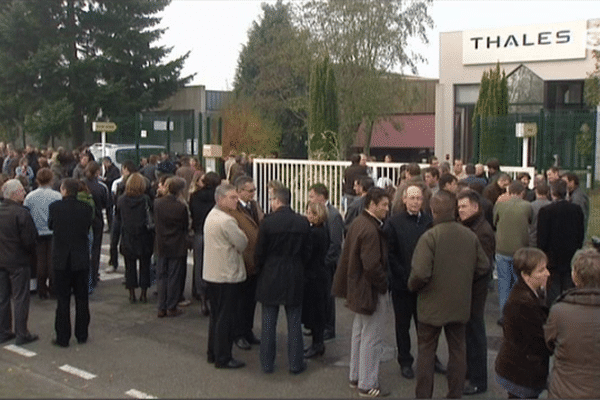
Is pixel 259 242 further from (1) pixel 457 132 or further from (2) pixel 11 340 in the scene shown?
(1) pixel 457 132

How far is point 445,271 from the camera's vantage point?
5613mm

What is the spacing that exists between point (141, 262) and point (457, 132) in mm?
24516

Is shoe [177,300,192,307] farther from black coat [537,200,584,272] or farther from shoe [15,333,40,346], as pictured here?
black coat [537,200,584,272]

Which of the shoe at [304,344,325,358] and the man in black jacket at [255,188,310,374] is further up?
the man in black jacket at [255,188,310,374]

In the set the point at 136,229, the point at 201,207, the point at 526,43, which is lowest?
the point at 136,229

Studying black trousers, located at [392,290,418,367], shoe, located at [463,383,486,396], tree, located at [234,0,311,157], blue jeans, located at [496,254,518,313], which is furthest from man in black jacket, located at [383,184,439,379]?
tree, located at [234,0,311,157]

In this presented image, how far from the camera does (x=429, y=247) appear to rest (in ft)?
18.4

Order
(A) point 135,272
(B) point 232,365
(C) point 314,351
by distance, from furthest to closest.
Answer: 1. (A) point 135,272
2. (C) point 314,351
3. (B) point 232,365

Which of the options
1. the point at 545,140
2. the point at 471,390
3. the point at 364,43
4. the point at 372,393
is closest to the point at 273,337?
the point at 372,393

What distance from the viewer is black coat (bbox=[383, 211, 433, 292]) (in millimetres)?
6363

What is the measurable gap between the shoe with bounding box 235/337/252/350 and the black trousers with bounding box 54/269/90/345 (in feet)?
5.67

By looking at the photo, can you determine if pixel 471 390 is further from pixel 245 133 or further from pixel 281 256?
pixel 245 133

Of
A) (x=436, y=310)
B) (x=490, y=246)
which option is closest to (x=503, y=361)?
(x=436, y=310)

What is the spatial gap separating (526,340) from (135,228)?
6010 mm
